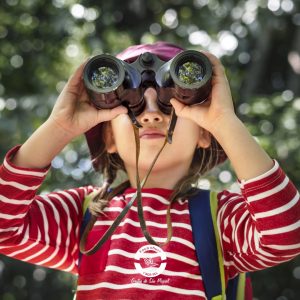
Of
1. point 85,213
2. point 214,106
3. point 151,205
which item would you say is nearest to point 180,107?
point 214,106

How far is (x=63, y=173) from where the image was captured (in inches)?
116

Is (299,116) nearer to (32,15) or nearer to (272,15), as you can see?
(272,15)

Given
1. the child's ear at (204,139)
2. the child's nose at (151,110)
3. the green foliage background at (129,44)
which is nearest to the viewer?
the child's nose at (151,110)

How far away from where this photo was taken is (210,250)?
148 centimetres

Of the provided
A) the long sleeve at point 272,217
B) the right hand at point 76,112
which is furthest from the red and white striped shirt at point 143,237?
the right hand at point 76,112

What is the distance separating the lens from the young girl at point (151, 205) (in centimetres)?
134

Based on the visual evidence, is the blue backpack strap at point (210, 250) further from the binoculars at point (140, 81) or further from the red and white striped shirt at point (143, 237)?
the binoculars at point (140, 81)

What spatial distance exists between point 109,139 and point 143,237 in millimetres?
373

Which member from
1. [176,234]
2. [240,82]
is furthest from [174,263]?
[240,82]

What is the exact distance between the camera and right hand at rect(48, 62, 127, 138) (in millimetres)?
1484

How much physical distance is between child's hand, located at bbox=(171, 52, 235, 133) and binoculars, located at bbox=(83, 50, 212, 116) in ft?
0.05

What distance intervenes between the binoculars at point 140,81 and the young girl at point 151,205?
0.11 ft

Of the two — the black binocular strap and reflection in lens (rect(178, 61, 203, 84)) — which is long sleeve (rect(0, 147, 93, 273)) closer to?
the black binocular strap

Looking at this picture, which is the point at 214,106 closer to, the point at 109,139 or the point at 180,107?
the point at 180,107
